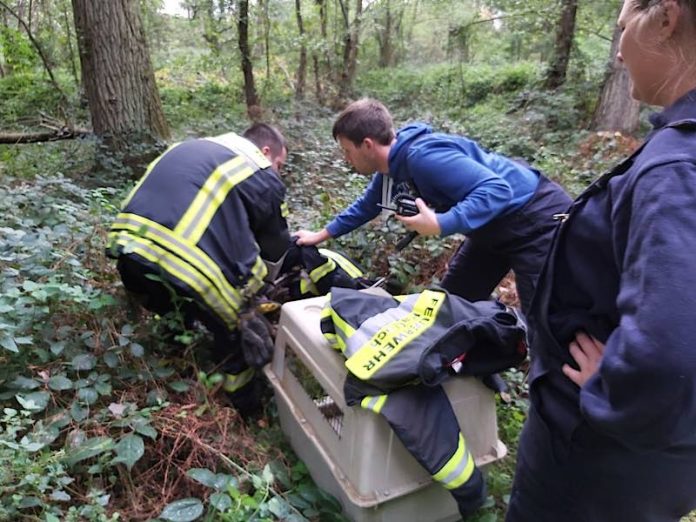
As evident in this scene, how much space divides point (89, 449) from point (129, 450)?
0.45 feet

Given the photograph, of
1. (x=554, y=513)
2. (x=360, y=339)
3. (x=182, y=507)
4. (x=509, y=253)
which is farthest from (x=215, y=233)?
(x=554, y=513)

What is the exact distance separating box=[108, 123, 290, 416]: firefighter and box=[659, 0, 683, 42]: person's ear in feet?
6.05

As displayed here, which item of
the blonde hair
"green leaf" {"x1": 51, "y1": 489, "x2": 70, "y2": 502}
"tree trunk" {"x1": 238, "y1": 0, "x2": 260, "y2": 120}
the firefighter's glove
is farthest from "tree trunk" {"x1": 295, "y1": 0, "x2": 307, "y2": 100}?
the blonde hair

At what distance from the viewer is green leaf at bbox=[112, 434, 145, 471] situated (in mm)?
1915

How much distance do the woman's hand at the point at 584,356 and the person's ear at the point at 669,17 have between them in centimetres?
61

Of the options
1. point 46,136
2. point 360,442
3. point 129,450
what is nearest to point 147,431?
point 129,450

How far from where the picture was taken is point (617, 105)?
7.64 meters

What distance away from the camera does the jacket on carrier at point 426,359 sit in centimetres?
173

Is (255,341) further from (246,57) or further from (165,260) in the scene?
(246,57)

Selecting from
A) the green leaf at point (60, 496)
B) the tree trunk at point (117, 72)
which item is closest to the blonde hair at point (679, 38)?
the green leaf at point (60, 496)

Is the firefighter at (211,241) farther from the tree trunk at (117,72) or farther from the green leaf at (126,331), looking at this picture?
the tree trunk at (117,72)

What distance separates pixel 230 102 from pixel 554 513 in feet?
40.7

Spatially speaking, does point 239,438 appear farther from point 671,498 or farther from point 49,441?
point 671,498

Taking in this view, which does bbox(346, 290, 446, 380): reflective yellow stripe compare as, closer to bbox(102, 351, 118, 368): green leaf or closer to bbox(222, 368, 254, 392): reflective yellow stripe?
bbox(222, 368, 254, 392): reflective yellow stripe
